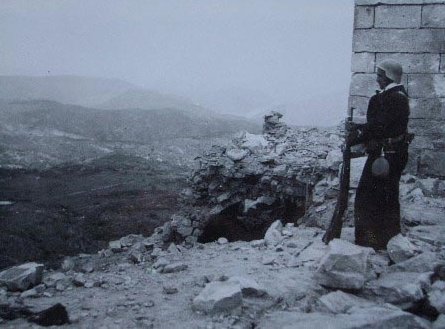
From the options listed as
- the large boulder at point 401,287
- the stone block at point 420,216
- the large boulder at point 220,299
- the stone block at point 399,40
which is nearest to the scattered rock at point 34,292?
the large boulder at point 220,299

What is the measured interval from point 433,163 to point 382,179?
269 cm

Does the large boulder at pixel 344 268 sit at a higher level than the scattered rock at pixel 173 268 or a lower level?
higher

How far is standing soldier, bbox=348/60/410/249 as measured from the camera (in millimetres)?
3277

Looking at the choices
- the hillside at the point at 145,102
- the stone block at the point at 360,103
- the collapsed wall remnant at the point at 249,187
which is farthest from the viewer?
the hillside at the point at 145,102

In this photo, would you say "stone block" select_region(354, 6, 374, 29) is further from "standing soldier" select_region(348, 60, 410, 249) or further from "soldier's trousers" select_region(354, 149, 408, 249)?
"soldier's trousers" select_region(354, 149, 408, 249)

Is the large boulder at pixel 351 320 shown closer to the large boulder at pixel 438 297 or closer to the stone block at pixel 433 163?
the large boulder at pixel 438 297

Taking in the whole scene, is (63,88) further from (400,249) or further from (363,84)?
(400,249)

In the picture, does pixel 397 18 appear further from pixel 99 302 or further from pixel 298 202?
pixel 99 302

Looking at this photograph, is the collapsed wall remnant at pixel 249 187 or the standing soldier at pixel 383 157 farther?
the collapsed wall remnant at pixel 249 187

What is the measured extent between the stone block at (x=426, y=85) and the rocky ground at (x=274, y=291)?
2.27 m

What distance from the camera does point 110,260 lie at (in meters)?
5.86

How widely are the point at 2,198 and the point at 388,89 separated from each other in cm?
1014

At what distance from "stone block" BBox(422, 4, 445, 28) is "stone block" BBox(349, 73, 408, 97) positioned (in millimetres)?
923

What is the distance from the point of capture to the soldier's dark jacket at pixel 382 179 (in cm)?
329
